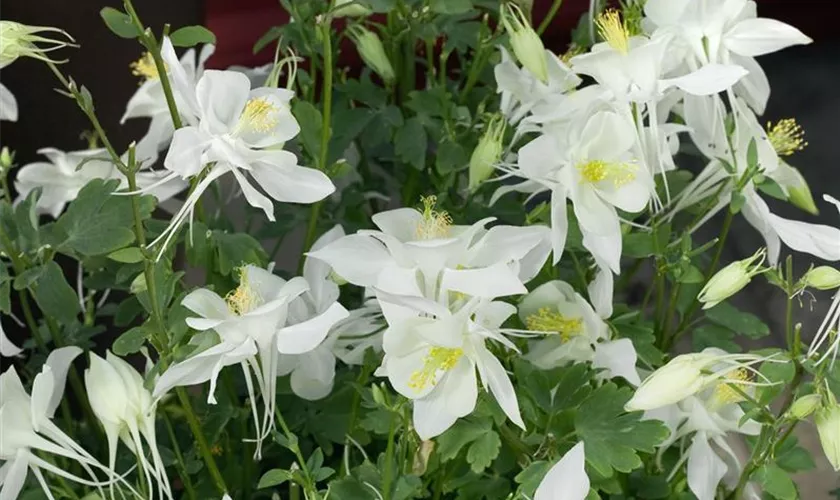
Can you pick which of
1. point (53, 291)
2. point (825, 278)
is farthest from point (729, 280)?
point (53, 291)

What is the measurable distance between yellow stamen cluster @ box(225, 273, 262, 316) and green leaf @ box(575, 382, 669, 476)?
0.64ft

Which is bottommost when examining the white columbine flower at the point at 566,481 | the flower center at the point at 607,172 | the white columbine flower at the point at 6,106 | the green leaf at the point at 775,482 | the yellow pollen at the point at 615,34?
the green leaf at the point at 775,482

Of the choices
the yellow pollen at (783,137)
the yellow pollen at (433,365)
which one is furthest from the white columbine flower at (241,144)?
the yellow pollen at (783,137)

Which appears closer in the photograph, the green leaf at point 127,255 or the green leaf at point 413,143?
the green leaf at point 127,255

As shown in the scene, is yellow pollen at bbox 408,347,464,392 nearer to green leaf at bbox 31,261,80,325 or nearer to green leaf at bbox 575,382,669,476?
green leaf at bbox 575,382,669,476

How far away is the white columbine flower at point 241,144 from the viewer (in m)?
0.49

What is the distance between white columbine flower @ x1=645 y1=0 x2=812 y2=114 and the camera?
0.57m

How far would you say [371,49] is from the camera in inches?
26.2

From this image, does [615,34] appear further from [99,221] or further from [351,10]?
[99,221]

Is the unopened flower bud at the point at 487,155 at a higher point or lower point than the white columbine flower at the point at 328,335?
higher

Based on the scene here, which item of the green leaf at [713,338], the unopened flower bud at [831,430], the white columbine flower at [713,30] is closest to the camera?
the unopened flower bud at [831,430]

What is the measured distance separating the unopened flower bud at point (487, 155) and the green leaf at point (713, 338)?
0.66 ft

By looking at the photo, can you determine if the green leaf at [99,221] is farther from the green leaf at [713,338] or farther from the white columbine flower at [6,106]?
the green leaf at [713,338]

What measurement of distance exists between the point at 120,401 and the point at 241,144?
0.15m
